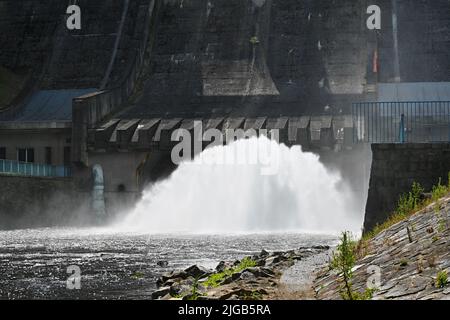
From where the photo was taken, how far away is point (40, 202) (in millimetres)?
53438

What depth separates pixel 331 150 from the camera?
56094 millimetres

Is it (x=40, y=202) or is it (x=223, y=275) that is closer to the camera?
(x=223, y=275)

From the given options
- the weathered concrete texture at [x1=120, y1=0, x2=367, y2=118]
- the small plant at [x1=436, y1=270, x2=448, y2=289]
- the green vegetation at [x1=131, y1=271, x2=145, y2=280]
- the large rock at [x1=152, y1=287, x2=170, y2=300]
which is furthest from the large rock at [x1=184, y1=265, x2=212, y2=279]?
the weathered concrete texture at [x1=120, y1=0, x2=367, y2=118]

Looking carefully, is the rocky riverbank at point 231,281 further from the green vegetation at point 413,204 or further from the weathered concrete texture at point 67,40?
the weathered concrete texture at point 67,40

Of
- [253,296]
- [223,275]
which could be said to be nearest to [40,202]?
[223,275]

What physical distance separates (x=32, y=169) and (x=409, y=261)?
4154 centimetres

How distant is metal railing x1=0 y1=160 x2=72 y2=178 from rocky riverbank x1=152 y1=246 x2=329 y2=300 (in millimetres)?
29376

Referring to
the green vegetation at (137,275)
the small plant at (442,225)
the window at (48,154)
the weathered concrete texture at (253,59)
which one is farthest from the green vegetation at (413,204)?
the window at (48,154)

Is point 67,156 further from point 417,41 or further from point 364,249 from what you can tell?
point 364,249

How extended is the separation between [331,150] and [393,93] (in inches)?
276

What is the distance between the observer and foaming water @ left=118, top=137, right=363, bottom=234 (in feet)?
166

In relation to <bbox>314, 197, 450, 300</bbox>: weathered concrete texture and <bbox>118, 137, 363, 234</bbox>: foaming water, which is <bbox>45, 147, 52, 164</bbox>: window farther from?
<bbox>314, 197, 450, 300</bbox>: weathered concrete texture

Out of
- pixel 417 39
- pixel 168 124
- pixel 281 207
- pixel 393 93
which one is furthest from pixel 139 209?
pixel 417 39

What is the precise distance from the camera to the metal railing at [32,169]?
51.9 metres
